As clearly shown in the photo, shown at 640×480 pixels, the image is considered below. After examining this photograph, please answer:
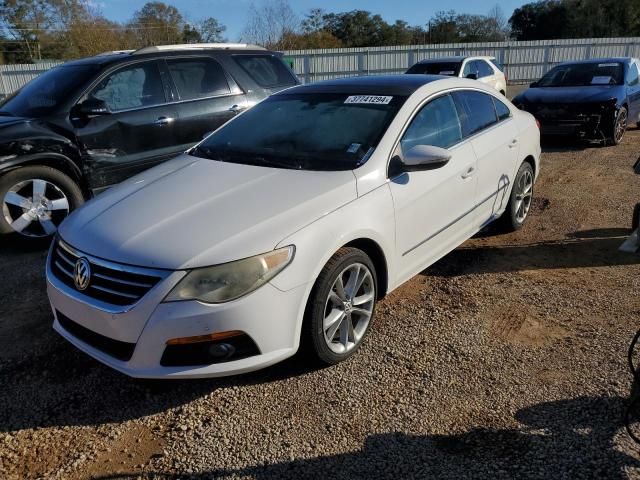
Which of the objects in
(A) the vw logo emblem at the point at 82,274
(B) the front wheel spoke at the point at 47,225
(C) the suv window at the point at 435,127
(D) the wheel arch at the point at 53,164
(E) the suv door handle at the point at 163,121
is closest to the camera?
(A) the vw logo emblem at the point at 82,274

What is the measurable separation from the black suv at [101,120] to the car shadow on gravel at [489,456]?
11.5ft

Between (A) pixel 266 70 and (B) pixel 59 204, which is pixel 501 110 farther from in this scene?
(B) pixel 59 204

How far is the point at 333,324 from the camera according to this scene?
119 inches

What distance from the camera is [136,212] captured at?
3000 millimetres

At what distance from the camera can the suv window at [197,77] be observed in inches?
238

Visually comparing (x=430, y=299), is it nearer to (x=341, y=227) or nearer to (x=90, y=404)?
(x=341, y=227)

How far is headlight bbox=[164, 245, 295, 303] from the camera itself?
8.21ft

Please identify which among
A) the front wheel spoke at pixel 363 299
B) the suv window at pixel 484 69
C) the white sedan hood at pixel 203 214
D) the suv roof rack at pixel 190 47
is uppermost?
the suv roof rack at pixel 190 47

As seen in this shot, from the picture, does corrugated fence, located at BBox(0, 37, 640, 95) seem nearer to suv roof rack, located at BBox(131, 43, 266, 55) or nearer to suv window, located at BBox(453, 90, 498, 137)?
suv roof rack, located at BBox(131, 43, 266, 55)

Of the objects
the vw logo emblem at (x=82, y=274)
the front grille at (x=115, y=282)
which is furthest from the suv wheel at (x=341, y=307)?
the vw logo emblem at (x=82, y=274)

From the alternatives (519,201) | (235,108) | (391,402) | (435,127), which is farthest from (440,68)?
(391,402)

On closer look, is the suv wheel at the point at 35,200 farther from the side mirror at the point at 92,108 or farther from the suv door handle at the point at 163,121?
the suv door handle at the point at 163,121

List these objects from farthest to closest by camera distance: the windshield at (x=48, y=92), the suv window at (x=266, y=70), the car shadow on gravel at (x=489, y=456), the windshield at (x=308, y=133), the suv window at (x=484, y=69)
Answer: the suv window at (x=484, y=69)
the suv window at (x=266, y=70)
the windshield at (x=48, y=92)
the windshield at (x=308, y=133)
the car shadow on gravel at (x=489, y=456)

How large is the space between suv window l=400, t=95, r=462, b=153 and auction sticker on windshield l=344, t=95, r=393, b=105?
251mm
